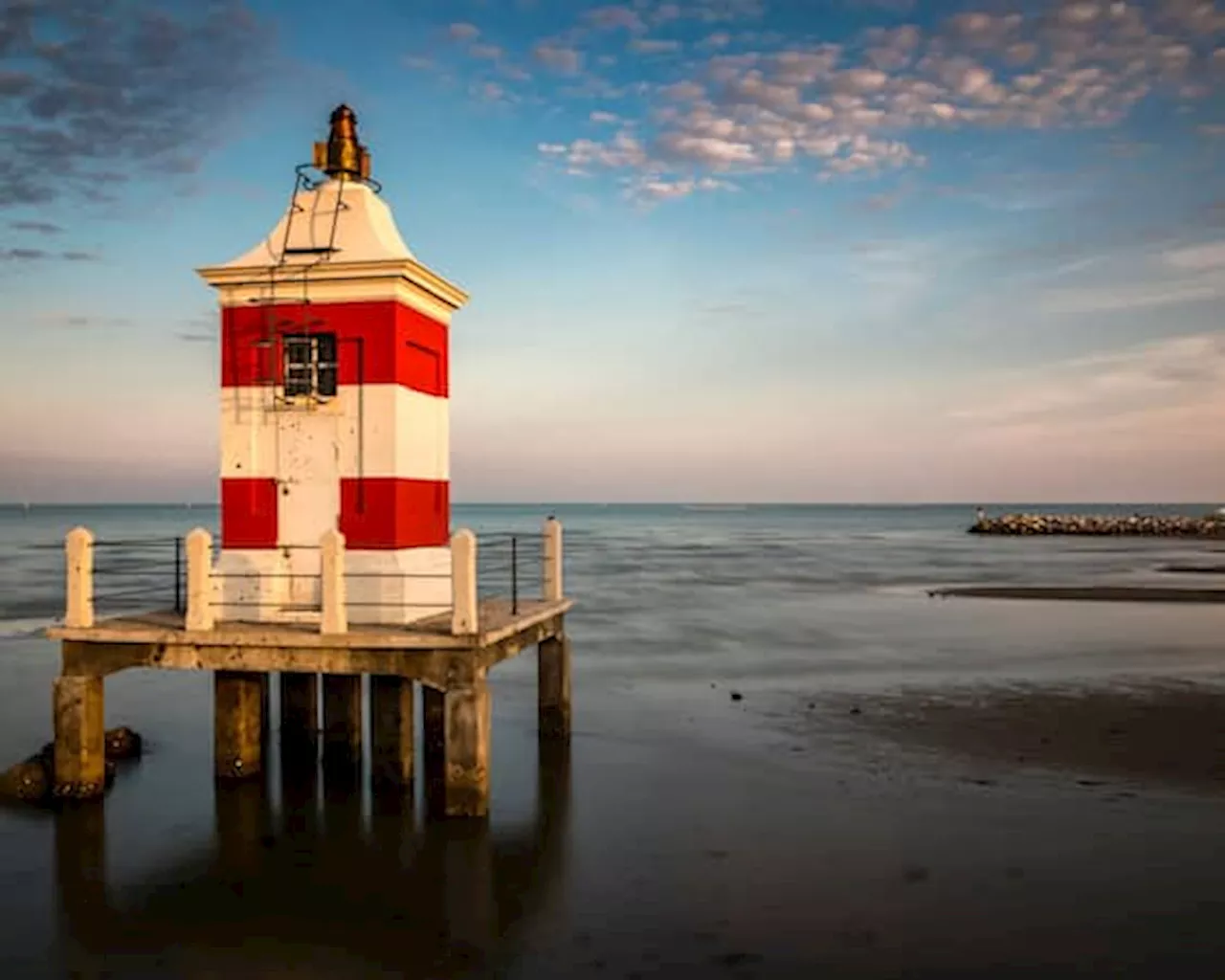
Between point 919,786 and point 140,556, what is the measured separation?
2452 inches

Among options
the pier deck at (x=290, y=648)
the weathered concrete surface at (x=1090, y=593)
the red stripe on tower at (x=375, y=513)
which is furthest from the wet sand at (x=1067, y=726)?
the weathered concrete surface at (x=1090, y=593)

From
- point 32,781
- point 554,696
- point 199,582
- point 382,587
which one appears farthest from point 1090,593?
point 32,781

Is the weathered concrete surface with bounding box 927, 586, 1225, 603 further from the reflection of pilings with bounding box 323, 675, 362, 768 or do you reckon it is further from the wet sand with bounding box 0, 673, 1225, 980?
the reflection of pilings with bounding box 323, 675, 362, 768

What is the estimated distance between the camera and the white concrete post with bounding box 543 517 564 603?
Result: 16703 mm

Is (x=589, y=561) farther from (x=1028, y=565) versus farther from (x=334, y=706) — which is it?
(x=334, y=706)

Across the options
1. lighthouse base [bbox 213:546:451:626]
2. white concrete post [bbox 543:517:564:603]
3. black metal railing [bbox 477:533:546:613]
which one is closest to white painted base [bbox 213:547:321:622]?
lighthouse base [bbox 213:546:451:626]

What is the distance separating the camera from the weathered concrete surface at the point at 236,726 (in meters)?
15.2

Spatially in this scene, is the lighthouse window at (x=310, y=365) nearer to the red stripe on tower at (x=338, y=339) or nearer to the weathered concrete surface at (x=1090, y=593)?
the red stripe on tower at (x=338, y=339)

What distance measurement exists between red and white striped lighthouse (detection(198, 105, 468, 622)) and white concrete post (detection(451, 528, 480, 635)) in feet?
5.33

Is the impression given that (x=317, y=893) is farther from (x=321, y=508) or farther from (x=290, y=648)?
(x=321, y=508)

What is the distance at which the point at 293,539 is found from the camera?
14.3 m

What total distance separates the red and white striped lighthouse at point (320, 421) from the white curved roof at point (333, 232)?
27 mm

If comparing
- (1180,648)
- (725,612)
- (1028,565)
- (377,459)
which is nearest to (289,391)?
(377,459)

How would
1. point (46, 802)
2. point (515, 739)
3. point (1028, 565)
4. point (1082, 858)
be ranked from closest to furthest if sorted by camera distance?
1. point (1082, 858)
2. point (46, 802)
3. point (515, 739)
4. point (1028, 565)
